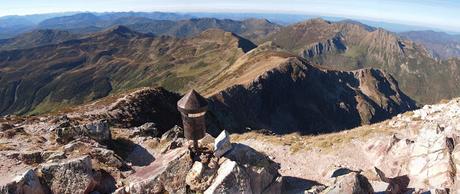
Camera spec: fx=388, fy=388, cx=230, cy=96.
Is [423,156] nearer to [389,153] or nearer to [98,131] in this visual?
[389,153]

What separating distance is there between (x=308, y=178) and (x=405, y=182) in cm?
633

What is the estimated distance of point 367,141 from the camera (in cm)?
3309

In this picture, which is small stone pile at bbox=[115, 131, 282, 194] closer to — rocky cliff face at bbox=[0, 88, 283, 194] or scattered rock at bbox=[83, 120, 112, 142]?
rocky cliff face at bbox=[0, 88, 283, 194]

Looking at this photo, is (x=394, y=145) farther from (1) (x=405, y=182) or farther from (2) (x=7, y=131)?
(2) (x=7, y=131)

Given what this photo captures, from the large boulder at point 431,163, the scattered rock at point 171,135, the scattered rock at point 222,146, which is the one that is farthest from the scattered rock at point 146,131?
the large boulder at point 431,163

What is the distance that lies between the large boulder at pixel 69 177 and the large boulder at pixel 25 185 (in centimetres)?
61

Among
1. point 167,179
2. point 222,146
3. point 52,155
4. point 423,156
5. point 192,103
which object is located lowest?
point 52,155

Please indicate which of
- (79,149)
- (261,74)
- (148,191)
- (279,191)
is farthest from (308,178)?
(261,74)

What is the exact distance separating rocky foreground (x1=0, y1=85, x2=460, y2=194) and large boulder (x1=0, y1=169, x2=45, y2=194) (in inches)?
1.8

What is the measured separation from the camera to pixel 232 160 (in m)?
21.1

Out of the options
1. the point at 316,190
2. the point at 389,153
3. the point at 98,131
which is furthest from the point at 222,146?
the point at 389,153

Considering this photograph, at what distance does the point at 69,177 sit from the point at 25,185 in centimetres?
197

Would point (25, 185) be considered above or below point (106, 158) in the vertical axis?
above

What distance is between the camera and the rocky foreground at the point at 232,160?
1981 centimetres
